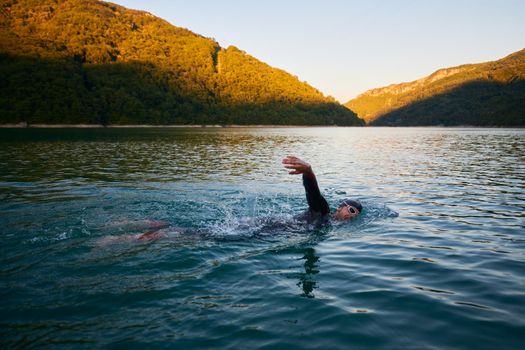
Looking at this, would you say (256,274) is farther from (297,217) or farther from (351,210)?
(351,210)

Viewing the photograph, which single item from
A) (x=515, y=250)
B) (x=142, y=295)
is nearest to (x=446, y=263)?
(x=515, y=250)

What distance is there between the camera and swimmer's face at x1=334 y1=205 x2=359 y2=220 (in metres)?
10.4

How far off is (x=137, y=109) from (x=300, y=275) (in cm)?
13415

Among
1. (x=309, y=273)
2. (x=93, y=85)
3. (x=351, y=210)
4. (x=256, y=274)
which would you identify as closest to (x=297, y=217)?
(x=351, y=210)

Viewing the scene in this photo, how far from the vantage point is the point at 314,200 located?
9102mm

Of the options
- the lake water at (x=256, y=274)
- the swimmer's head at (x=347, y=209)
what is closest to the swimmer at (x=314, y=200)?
the swimmer's head at (x=347, y=209)

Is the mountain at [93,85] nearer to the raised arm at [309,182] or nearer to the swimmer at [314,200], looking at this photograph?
the swimmer at [314,200]

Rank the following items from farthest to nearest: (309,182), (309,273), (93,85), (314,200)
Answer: (93,85) < (314,200) < (309,182) < (309,273)

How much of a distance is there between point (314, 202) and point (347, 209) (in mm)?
1778

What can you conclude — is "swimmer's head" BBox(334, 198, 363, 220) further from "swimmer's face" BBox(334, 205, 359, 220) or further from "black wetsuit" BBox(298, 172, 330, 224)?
"black wetsuit" BBox(298, 172, 330, 224)

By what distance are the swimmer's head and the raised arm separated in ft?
2.97

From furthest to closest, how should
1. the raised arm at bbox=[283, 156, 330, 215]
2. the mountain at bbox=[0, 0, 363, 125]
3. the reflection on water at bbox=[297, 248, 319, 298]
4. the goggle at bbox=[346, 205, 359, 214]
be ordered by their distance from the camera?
1. the mountain at bbox=[0, 0, 363, 125]
2. the goggle at bbox=[346, 205, 359, 214]
3. the raised arm at bbox=[283, 156, 330, 215]
4. the reflection on water at bbox=[297, 248, 319, 298]

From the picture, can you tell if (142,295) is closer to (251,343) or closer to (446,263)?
(251,343)

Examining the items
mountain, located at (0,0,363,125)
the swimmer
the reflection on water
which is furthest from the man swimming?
mountain, located at (0,0,363,125)
